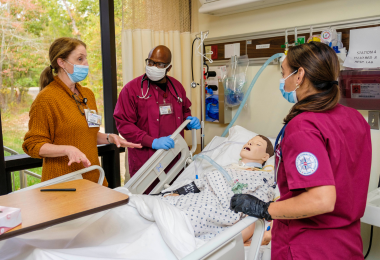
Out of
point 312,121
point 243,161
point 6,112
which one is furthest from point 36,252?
point 6,112

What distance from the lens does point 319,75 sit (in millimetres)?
1058

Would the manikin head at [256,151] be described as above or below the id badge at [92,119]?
below

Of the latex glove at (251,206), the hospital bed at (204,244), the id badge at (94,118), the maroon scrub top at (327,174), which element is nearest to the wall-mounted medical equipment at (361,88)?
the hospital bed at (204,244)

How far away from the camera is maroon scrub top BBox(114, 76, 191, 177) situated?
96.3 inches

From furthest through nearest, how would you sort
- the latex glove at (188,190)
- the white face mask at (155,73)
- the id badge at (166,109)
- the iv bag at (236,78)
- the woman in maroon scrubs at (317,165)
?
1. the iv bag at (236,78)
2. the id badge at (166,109)
3. the white face mask at (155,73)
4. the latex glove at (188,190)
5. the woman in maroon scrubs at (317,165)

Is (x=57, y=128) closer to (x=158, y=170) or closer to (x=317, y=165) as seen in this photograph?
(x=158, y=170)

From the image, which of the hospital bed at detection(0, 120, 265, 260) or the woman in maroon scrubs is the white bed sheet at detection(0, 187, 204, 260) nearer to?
the hospital bed at detection(0, 120, 265, 260)

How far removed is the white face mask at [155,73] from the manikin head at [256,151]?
0.88 meters

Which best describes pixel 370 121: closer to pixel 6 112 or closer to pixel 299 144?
pixel 299 144

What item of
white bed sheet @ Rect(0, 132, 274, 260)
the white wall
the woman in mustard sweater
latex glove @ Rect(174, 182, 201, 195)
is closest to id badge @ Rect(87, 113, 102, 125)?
the woman in mustard sweater

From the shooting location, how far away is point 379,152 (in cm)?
227

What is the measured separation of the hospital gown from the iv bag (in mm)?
1096

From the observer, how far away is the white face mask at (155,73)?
2420mm

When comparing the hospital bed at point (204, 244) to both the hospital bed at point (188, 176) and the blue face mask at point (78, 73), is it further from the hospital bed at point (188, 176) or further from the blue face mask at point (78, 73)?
the blue face mask at point (78, 73)
